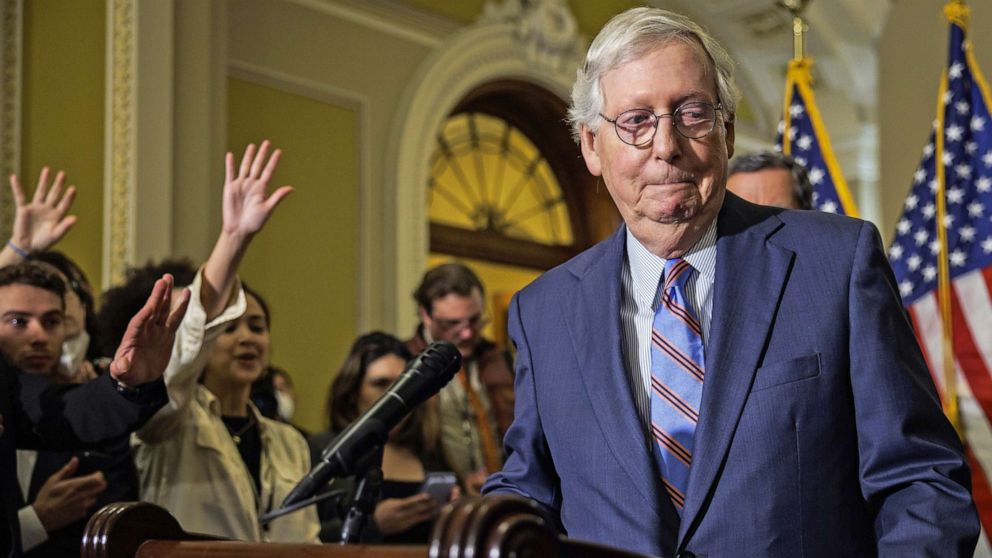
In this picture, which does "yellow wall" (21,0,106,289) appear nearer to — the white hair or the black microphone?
the black microphone

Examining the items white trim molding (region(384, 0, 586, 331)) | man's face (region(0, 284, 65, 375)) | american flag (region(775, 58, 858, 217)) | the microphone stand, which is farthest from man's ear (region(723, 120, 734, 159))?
white trim molding (region(384, 0, 586, 331))

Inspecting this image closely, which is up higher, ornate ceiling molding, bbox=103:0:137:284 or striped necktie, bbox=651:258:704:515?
ornate ceiling molding, bbox=103:0:137:284

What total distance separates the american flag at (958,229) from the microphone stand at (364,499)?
2441 mm

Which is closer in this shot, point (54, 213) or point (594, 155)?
point (594, 155)

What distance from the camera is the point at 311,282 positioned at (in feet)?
21.5

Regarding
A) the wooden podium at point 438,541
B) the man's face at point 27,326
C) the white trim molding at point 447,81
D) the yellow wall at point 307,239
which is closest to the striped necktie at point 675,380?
the wooden podium at point 438,541

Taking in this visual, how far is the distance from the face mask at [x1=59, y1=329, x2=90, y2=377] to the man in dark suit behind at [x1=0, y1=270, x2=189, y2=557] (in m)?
0.36

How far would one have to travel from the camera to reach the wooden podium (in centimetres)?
92

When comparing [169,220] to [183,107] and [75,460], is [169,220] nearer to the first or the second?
[183,107]

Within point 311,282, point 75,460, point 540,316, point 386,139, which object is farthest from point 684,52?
point 386,139

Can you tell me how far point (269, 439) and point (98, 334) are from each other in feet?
1.60

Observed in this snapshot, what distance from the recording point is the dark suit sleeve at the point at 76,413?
7.73 feet

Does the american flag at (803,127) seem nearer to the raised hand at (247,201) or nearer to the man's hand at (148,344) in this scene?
the raised hand at (247,201)

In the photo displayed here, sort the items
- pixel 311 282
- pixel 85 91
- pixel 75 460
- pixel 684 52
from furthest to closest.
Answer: pixel 311 282, pixel 85 91, pixel 75 460, pixel 684 52
